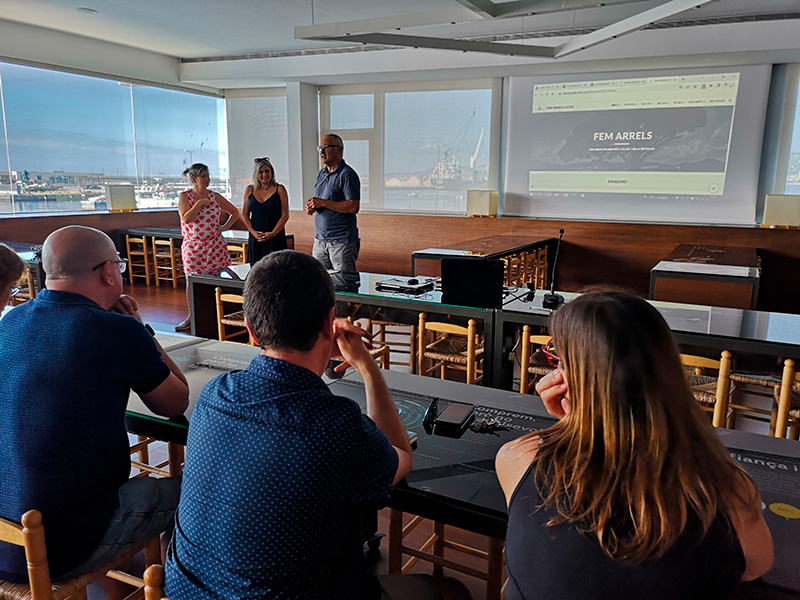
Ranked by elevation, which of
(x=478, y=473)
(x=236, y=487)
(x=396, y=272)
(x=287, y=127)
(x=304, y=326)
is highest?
(x=287, y=127)

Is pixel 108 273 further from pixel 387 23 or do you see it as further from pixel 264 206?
pixel 264 206

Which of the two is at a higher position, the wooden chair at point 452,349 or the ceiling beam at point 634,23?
the ceiling beam at point 634,23

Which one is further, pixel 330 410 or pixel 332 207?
pixel 332 207

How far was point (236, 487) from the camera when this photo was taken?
0.98 m

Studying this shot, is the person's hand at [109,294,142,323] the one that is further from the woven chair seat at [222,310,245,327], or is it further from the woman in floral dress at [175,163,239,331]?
the woman in floral dress at [175,163,239,331]

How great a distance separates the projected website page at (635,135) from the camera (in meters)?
6.68

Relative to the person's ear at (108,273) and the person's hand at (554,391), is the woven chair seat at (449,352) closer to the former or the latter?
the person's ear at (108,273)

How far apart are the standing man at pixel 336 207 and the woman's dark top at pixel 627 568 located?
11.9ft

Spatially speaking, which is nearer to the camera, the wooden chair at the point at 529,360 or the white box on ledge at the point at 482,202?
the wooden chair at the point at 529,360

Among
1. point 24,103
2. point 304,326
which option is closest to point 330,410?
point 304,326

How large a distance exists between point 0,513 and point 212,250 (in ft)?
11.6

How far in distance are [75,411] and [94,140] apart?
25.7 ft

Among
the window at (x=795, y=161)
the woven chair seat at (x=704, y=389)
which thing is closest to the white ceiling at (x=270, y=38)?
the window at (x=795, y=161)

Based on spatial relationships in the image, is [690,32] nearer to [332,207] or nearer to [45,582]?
[332,207]
